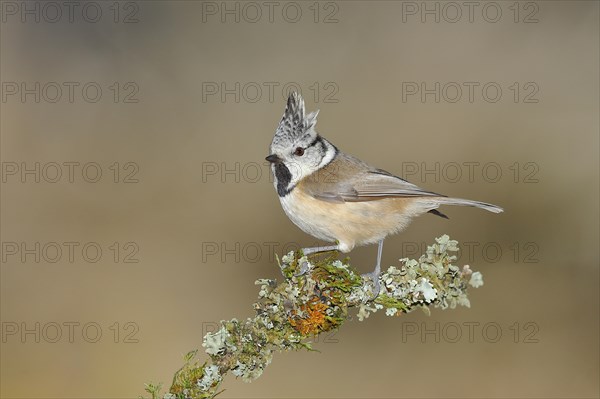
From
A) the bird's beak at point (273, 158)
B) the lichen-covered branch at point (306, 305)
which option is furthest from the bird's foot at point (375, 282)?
the bird's beak at point (273, 158)

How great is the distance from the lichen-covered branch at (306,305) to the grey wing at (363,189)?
89 cm

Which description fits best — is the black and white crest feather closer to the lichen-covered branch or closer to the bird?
the bird

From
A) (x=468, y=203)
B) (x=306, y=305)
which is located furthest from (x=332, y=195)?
(x=306, y=305)

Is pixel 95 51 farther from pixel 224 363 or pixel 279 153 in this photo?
pixel 224 363

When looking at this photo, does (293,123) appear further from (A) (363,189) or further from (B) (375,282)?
(B) (375,282)

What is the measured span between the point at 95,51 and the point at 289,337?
20.2ft

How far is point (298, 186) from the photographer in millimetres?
3471

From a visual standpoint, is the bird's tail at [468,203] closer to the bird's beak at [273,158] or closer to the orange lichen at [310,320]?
the bird's beak at [273,158]

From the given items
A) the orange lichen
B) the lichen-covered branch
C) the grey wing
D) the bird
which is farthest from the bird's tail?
the orange lichen

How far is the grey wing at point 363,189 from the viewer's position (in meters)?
3.38

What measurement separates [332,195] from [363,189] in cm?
16

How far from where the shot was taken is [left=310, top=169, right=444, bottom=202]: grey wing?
338 cm

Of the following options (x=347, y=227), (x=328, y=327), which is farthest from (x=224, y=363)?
(x=347, y=227)

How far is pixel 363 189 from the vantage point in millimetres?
3457
